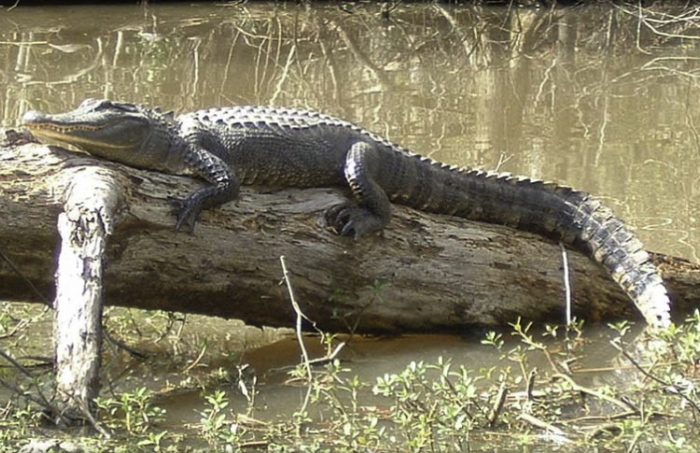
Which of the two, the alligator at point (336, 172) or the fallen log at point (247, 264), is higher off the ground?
the alligator at point (336, 172)

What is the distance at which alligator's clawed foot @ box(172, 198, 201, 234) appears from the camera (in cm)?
434

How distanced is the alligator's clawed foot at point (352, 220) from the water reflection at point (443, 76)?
6.87ft

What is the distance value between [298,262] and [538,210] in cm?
127

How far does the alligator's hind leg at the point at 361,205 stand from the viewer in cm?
476

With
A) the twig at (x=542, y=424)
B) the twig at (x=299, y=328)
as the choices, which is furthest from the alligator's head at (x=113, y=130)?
the twig at (x=542, y=424)

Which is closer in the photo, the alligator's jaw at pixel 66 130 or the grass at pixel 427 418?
the grass at pixel 427 418

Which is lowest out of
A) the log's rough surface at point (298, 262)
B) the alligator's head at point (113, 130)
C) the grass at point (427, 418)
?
the grass at point (427, 418)

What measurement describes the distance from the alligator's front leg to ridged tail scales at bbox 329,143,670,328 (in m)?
0.63

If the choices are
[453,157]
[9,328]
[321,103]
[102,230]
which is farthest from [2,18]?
[102,230]

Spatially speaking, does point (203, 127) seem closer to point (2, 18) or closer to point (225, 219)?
point (225, 219)

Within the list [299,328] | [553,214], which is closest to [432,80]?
[553,214]

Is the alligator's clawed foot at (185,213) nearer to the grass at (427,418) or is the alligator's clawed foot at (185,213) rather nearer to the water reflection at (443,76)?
the grass at (427,418)

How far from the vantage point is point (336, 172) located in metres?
5.02

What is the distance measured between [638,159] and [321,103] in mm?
3011
